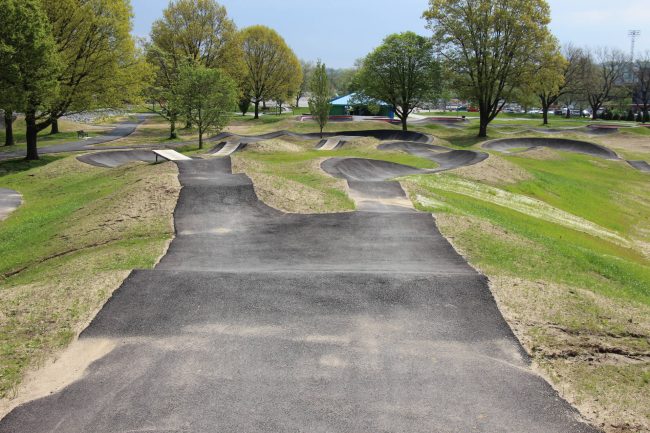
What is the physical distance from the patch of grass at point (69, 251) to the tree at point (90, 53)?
578 inches

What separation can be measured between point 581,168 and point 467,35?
76.0 ft

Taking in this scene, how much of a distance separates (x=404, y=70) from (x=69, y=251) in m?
57.1

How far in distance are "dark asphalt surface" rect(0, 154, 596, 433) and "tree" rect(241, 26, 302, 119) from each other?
252 feet

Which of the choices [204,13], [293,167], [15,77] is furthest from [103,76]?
[204,13]

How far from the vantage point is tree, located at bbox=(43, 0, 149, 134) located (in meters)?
37.2

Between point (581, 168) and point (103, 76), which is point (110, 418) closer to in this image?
point (103, 76)

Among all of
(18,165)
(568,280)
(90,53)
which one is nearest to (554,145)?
(568,280)

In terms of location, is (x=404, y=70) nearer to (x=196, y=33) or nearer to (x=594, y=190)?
(x=196, y=33)

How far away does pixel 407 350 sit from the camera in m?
8.38

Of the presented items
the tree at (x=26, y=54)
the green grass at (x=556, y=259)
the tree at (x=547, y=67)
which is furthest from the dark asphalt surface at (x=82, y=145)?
the tree at (x=547, y=67)

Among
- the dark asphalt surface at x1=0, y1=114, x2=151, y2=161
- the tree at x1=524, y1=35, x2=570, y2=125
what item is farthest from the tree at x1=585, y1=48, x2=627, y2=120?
the dark asphalt surface at x1=0, y1=114, x2=151, y2=161

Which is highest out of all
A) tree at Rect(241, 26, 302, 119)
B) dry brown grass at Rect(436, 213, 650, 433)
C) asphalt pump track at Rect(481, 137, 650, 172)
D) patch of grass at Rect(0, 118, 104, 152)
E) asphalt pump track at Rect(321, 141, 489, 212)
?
tree at Rect(241, 26, 302, 119)

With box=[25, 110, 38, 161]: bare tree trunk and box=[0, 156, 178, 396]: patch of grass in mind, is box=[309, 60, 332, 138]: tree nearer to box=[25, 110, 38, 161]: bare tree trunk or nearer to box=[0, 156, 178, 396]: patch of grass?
box=[25, 110, 38, 161]: bare tree trunk

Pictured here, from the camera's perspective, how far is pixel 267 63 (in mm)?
85375
